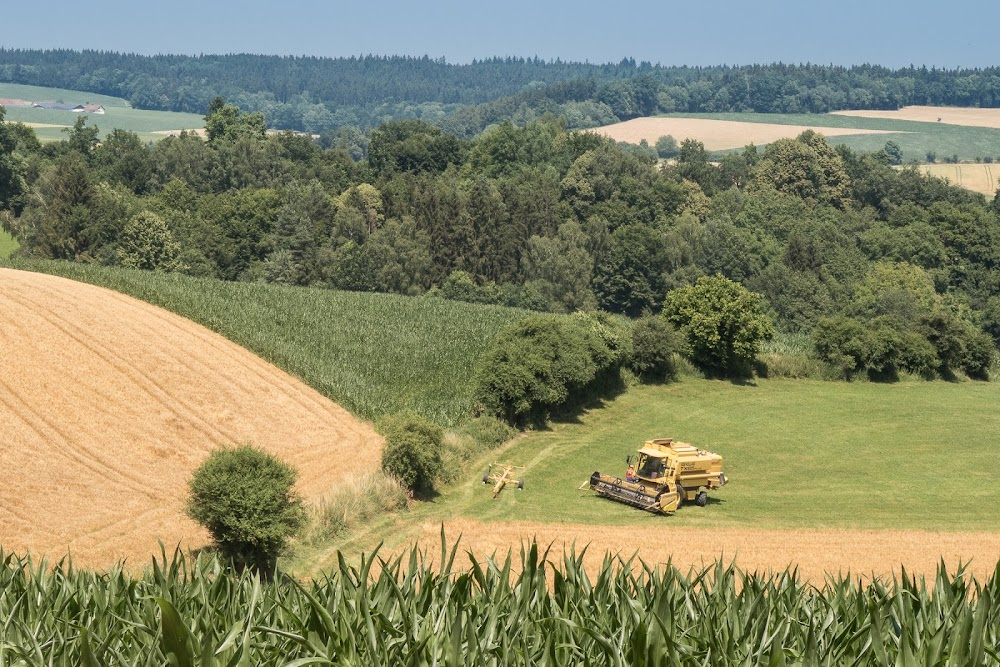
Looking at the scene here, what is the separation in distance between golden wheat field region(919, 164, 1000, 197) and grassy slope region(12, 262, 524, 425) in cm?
11512

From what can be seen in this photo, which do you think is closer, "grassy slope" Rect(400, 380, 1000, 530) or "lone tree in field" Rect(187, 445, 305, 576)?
"lone tree in field" Rect(187, 445, 305, 576)

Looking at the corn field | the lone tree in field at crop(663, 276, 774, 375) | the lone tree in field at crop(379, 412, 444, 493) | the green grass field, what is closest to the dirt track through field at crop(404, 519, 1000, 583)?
the lone tree in field at crop(379, 412, 444, 493)

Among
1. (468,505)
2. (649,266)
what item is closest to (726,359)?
(468,505)

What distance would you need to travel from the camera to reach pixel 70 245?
103 m

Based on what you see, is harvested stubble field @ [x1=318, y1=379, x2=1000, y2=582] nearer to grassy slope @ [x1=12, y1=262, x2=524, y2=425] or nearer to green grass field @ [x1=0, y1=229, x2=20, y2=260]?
grassy slope @ [x1=12, y1=262, x2=524, y2=425]

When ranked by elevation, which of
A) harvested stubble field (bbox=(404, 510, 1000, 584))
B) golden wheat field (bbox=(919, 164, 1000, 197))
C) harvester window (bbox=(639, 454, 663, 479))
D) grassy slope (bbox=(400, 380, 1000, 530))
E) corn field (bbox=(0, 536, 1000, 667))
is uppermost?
golden wheat field (bbox=(919, 164, 1000, 197))

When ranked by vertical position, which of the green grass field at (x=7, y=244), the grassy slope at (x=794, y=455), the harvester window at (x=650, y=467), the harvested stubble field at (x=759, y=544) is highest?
the harvester window at (x=650, y=467)

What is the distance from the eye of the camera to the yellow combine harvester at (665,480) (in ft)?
127

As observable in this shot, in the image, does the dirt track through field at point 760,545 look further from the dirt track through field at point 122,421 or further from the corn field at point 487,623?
the corn field at point 487,623

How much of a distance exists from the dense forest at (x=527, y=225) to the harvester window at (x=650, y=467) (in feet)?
176

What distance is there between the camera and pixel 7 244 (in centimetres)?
11444

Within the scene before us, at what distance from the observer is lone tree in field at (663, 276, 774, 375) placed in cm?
6297

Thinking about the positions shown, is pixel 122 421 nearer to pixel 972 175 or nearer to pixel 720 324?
pixel 720 324

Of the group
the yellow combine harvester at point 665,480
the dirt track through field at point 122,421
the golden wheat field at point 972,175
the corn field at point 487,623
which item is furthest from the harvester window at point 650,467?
the golden wheat field at point 972,175
